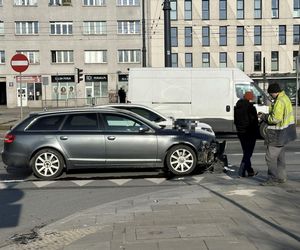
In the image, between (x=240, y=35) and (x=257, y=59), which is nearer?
(x=257, y=59)

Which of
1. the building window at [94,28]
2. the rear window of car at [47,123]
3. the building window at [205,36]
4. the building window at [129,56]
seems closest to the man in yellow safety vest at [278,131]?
the rear window of car at [47,123]

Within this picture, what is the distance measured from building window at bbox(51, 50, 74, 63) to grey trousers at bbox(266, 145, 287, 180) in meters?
48.3

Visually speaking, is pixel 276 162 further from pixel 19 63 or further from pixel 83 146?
pixel 19 63

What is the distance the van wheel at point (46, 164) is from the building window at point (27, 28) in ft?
155

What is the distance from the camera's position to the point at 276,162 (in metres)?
8.20

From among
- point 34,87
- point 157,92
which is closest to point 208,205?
point 157,92

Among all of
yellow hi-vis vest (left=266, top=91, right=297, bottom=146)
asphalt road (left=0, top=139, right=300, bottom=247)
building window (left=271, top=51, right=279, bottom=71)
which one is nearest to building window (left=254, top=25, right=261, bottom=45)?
building window (left=271, top=51, right=279, bottom=71)

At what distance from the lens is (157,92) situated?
17.5m

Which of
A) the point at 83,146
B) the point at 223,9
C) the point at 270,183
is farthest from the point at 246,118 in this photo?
the point at 223,9

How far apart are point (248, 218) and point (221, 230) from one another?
0.67 m

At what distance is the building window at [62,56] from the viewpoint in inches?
2152

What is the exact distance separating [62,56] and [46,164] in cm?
4645

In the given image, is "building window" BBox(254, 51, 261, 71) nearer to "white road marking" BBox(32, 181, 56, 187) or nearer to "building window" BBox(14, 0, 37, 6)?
"building window" BBox(14, 0, 37, 6)

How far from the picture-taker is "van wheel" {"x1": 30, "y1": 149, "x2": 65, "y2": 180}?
9.74m
